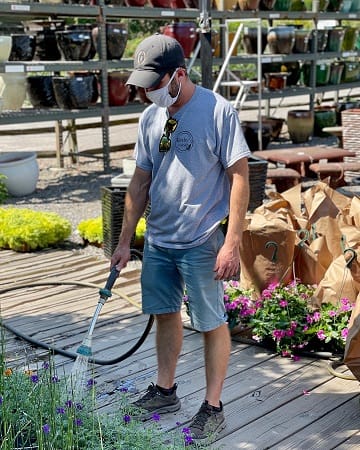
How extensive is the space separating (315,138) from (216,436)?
9916 millimetres

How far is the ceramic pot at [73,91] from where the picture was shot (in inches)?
348

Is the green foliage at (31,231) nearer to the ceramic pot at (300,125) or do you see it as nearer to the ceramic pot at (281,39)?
the ceramic pot at (281,39)

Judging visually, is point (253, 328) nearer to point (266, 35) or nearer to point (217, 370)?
point (217, 370)

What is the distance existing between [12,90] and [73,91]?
0.69 m

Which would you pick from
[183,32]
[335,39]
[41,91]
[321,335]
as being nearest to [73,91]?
[41,91]

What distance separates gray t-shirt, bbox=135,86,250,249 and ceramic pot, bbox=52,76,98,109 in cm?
610

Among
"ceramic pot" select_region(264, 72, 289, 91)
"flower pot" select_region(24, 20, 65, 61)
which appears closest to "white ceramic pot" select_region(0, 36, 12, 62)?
"flower pot" select_region(24, 20, 65, 61)

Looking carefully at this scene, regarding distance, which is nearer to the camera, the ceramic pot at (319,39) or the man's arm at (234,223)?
the man's arm at (234,223)

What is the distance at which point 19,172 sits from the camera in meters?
8.03

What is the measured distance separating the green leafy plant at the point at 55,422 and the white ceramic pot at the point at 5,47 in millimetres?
5988

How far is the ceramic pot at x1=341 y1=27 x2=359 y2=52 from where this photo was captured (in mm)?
12914

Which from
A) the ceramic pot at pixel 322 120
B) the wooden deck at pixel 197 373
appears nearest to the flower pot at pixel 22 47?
the wooden deck at pixel 197 373

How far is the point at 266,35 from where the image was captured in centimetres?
1120

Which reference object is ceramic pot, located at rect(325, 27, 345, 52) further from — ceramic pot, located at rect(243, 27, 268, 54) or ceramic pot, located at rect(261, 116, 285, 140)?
ceramic pot, located at rect(261, 116, 285, 140)
